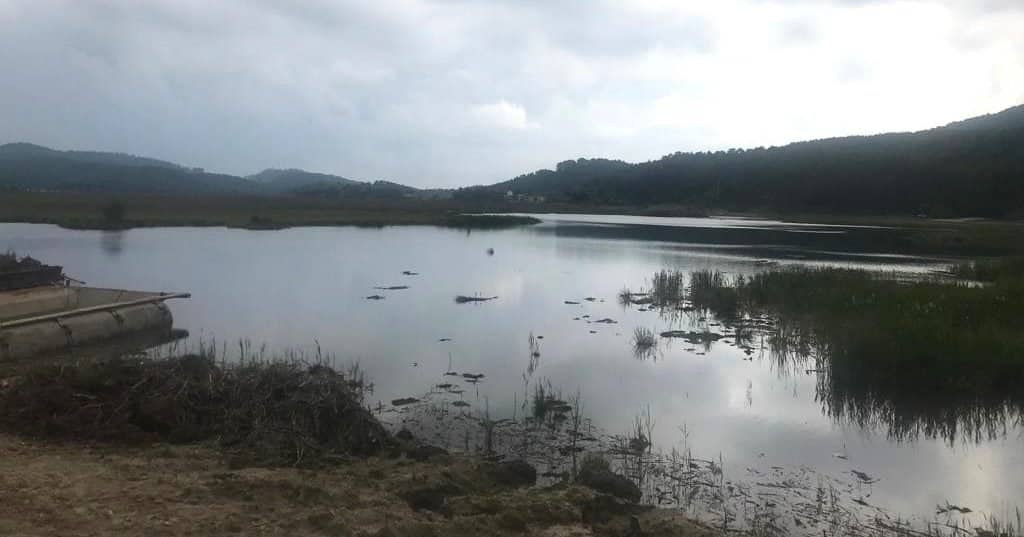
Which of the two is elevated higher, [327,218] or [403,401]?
[327,218]

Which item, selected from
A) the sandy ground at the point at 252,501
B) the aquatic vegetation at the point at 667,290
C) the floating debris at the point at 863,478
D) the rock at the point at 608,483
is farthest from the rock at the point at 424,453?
the aquatic vegetation at the point at 667,290

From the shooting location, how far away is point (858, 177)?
70.9 m

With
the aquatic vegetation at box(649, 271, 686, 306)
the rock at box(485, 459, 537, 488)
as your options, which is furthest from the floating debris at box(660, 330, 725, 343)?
the rock at box(485, 459, 537, 488)

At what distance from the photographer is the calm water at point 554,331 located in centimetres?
737

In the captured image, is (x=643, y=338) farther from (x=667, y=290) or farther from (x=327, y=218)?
(x=327, y=218)

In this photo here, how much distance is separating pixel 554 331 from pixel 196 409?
8213 mm

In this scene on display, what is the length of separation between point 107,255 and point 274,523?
27187 millimetres

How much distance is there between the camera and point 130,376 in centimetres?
692

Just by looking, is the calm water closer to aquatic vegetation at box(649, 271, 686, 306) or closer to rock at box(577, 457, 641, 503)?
aquatic vegetation at box(649, 271, 686, 306)

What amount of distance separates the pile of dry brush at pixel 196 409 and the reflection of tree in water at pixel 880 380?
620cm

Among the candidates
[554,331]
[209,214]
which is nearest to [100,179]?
[209,214]

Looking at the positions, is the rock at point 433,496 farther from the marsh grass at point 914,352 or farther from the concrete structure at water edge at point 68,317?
the concrete structure at water edge at point 68,317

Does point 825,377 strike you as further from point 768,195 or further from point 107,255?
point 768,195

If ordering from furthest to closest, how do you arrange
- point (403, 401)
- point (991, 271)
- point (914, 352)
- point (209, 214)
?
1. point (209, 214)
2. point (991, 271)
3. point (914, 352)
4. point (403, 401)
